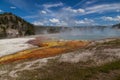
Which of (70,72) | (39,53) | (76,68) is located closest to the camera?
(70,72)

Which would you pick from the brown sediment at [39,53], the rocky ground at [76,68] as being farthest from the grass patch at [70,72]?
the brown sediment at [39,53]

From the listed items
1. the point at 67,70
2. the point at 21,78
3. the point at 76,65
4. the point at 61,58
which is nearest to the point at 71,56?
the point at 61,58

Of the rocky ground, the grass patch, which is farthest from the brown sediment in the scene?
the grass patch

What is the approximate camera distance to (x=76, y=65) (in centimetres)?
2952

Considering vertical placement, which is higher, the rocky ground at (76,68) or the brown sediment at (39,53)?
the rocky ground at (76,68)

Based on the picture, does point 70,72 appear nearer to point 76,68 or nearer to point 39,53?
point 76,68

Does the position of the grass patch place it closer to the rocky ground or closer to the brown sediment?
the rocky ground

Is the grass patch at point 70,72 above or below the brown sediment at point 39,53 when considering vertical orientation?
above

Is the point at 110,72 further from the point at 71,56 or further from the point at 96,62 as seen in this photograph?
the point at 71,56

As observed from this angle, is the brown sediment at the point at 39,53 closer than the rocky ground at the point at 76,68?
No

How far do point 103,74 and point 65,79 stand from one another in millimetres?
4191

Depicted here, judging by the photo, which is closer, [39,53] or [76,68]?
[76,68]

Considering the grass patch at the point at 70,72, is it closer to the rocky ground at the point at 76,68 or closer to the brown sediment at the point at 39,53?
the rocky ground at the point at 76,68

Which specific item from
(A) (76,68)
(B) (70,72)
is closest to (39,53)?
(A) (76,68)
